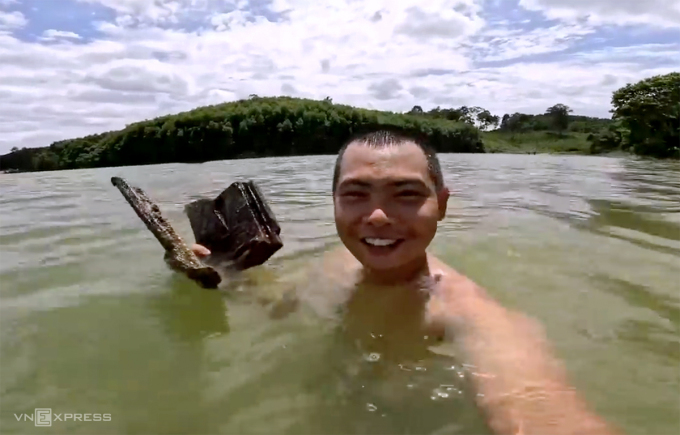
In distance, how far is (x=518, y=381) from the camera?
2.26 metres

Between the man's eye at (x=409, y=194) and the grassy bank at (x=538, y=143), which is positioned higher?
the man's eye at (x=409, y=194)

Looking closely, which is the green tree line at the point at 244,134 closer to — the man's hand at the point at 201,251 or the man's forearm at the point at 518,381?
the man's hand at the point at 201,251

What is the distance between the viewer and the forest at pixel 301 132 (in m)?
27.3

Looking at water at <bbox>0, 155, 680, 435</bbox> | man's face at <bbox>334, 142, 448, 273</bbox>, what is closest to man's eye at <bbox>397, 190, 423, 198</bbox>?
man's face at <bbox>334, 142, 448, 273</bbox>

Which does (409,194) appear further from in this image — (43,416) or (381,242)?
(43,416)

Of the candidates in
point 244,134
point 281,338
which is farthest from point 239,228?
point 244,134

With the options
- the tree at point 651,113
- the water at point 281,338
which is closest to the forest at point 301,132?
the tree at point 651,113

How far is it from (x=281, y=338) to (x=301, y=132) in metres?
44.6

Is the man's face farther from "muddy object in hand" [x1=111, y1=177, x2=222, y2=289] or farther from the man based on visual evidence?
"muddy object in hand" [x1=111, y1=177, x2=222, y2=289]

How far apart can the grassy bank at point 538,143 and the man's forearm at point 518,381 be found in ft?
105

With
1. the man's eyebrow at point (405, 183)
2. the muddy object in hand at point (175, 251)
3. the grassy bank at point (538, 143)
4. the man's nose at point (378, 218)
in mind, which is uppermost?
the man's eyebrow at point (405, 183)

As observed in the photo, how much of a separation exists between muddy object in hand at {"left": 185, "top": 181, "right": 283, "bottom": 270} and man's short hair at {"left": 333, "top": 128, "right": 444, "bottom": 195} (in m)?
0.89

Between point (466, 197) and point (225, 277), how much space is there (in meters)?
5.70

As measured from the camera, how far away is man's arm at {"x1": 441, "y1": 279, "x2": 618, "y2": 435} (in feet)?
6.61
